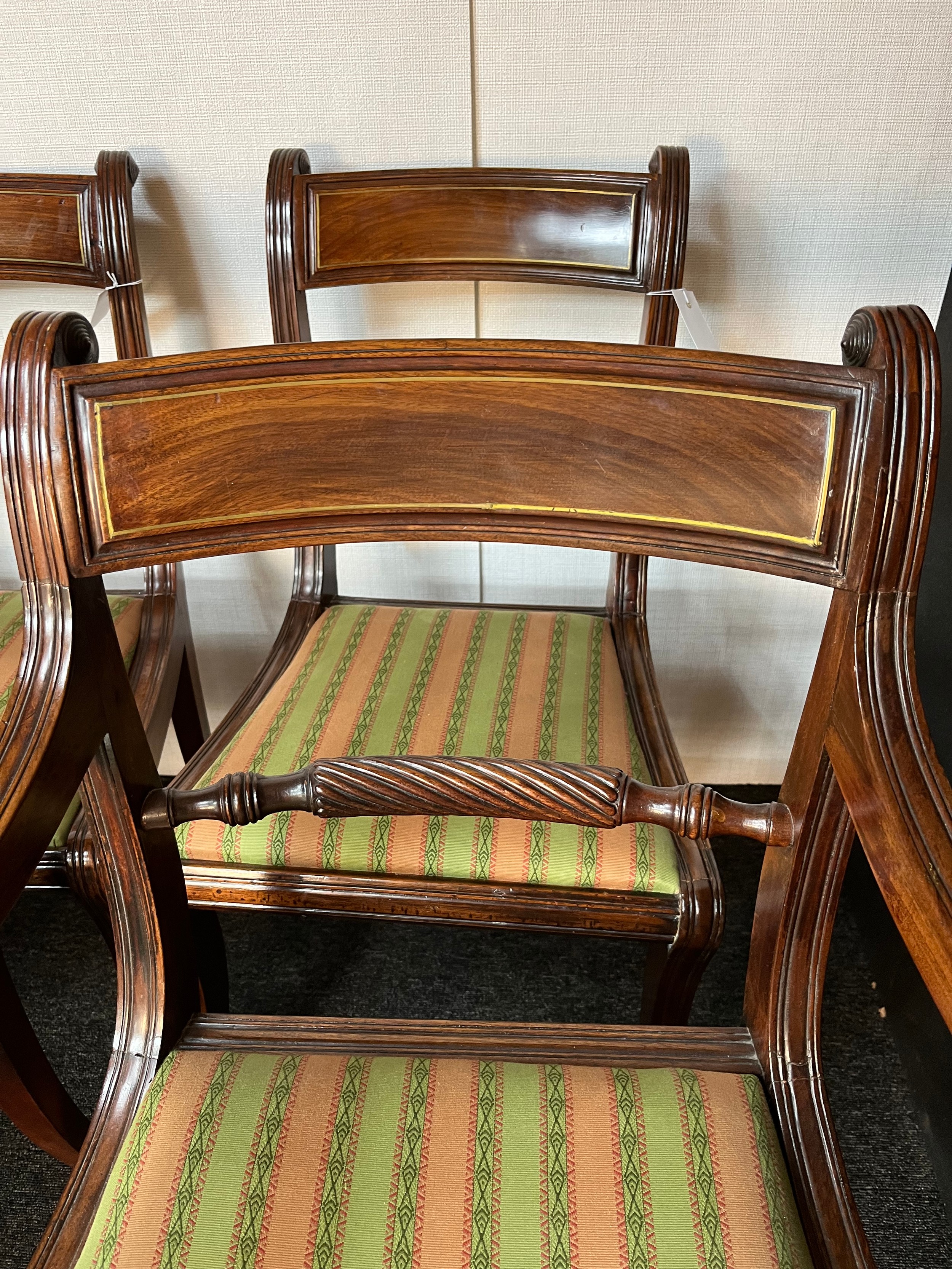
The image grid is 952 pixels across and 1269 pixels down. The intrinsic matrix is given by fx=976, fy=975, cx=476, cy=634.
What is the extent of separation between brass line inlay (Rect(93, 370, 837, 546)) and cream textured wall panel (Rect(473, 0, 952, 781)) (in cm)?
62

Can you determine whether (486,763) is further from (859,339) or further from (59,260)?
(59,260)

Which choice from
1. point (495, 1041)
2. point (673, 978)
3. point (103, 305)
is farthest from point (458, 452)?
point (103, 305)

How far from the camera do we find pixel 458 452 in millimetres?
497

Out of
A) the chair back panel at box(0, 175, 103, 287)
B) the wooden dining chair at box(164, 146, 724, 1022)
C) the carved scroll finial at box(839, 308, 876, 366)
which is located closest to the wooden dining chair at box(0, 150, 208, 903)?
the chair back panel at box(0, 175, 103, 287)

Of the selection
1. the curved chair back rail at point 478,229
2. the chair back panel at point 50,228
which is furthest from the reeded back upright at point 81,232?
the curved chair back rail at point 478,229

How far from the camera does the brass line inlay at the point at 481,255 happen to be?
89cm

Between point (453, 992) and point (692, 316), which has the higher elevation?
point (692, 316)

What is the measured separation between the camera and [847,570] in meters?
0.45

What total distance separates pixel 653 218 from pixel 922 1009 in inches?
31.8

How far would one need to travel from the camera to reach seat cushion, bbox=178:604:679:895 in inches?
28.4

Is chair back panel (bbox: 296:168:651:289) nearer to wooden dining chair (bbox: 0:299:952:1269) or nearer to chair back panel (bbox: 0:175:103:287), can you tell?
chair back panel (bbox: 0:175:103:287)

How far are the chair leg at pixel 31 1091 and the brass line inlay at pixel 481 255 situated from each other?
0.67 metres

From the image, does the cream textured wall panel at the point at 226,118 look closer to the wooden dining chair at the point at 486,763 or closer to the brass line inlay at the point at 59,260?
the brass line inlay at the point at 59,260

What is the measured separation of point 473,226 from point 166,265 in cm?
37
